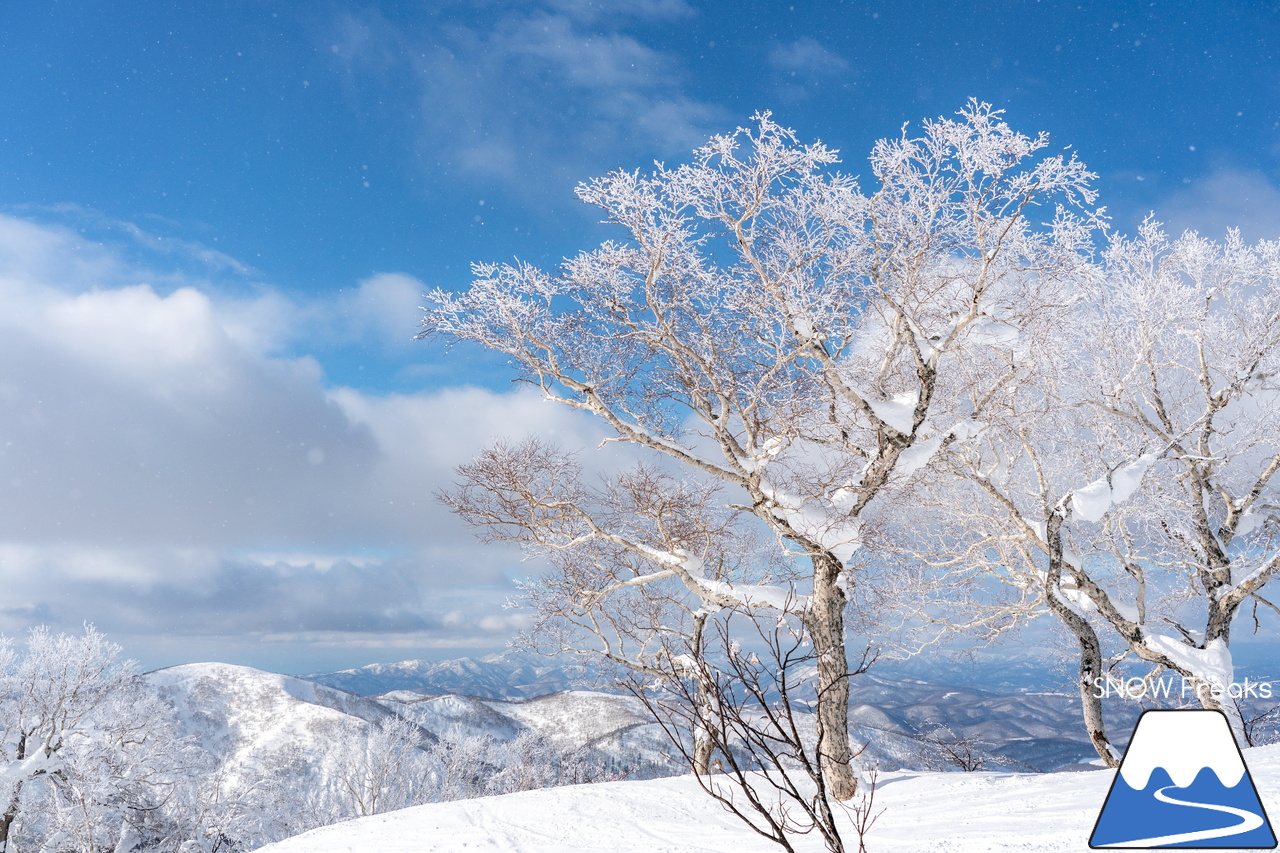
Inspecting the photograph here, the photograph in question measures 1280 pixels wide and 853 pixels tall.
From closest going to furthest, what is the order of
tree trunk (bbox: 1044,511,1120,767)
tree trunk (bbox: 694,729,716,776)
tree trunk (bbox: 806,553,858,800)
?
tree trunk (bbox: 806,553,858,800), tree trunk (bbox: 1044,511,1120,767), tree trunk (bbox: 694,729,716,776)

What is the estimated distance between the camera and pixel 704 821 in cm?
727

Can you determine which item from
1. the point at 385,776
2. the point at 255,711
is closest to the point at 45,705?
the point at 385,776

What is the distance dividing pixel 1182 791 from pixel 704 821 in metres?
5.05

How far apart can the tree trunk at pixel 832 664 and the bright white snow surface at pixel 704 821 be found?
0.60 meters

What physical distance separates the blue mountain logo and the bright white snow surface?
132 centimetres

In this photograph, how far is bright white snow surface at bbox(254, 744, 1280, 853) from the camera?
5.36 m

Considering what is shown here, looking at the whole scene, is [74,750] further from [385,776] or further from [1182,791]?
[1182,791]

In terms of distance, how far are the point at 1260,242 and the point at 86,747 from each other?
111ft

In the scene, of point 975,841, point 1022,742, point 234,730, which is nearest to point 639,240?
point 975,841

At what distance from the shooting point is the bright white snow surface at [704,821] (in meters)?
5.36

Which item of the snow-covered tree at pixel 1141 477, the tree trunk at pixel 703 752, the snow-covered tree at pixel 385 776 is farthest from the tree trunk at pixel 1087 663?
the snow-covered tree at pixel 385 776

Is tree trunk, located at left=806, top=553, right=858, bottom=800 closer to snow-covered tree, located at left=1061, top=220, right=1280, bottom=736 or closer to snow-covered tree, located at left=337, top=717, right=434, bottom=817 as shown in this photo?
snow-covered tree, located at left=1061, top=220, right=1280, bottom=736

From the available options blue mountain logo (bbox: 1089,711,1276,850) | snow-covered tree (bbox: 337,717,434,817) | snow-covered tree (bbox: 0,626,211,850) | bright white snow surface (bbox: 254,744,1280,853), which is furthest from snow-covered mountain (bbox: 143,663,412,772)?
blue mountain logo (bbox: 1089,711,1276,850)

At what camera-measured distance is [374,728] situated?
66.2m
